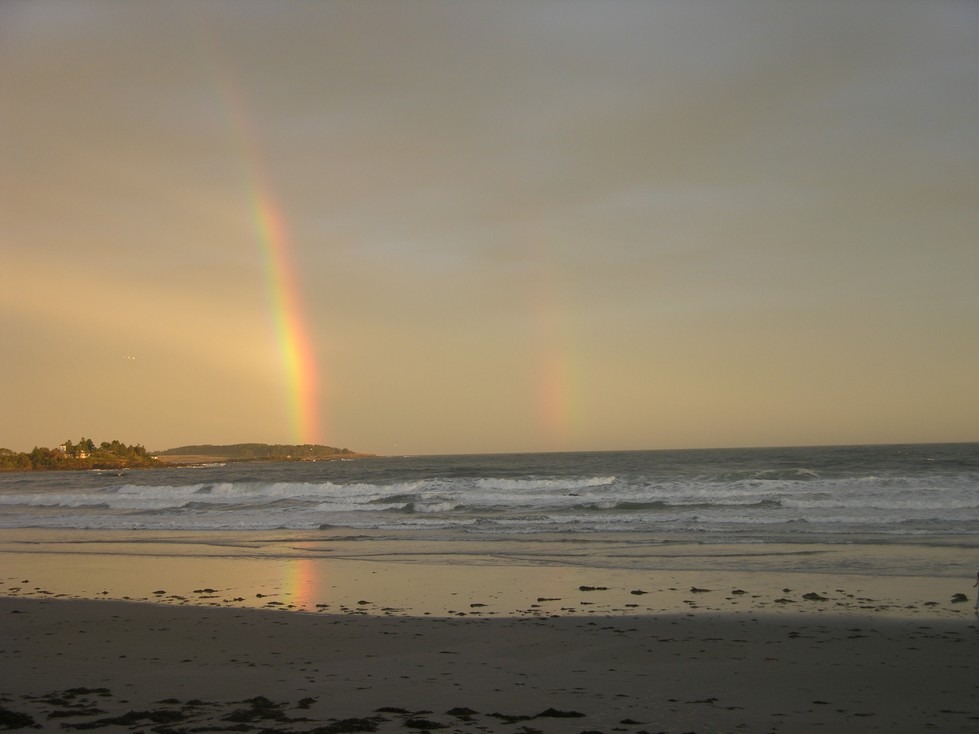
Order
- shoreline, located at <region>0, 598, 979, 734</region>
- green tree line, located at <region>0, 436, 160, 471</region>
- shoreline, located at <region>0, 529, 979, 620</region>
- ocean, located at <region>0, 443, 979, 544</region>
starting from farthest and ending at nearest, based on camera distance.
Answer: green tree line, located at <region>0, 436, 160, 471</region>, ocean, located at <region>0, 443, 979, 544</region>, shoreline, located at <region>0, 529, 979, 620</region>, shoreline, located at <region>0, 598, 979, 734</region>

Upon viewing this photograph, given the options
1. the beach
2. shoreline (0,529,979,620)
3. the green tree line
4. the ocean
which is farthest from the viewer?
the green tree line

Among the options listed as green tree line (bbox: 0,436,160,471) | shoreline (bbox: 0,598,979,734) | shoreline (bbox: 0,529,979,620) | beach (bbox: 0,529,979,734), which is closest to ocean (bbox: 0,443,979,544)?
shoreline (bbox: 0,529,979,620)

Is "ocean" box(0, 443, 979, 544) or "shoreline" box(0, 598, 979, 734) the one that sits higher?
"shoreline" box(0, 598, 979, 734)

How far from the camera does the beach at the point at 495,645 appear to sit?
6.87m

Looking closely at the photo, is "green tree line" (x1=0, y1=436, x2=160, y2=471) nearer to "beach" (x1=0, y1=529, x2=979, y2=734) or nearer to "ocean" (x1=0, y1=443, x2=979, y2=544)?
"ocean" (x1=0, y1=443, x2=979, y2=544)

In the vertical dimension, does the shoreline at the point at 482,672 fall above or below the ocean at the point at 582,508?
above

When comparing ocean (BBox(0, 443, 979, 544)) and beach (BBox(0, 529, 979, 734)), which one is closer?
beach (BBox(0, 529, 979, 734))

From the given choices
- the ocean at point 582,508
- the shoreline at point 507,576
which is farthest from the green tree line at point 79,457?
the shoreline at point 507,576

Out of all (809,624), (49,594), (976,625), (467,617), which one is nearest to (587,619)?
(467,617)

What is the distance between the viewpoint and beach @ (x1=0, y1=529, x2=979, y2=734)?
687 centimetres

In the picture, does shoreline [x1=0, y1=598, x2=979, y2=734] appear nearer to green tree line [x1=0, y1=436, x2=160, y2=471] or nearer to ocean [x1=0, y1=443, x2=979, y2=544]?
ocean [x1=0, y1=443, x2=979, y2=544]

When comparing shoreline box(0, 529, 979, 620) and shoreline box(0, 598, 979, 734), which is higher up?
shoreline box(0, 598, 979, 734)

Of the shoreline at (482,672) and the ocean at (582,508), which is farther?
the ocean at (582,508)

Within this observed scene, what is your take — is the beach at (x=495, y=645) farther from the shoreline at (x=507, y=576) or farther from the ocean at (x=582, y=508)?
the ocean at (x=582, y=508)
